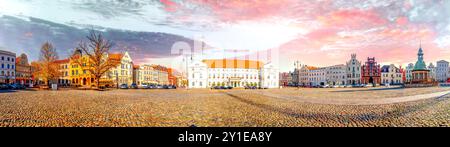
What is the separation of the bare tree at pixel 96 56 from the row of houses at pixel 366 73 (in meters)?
6.55

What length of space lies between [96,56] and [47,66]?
5.66 feet

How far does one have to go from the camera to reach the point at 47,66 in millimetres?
6469

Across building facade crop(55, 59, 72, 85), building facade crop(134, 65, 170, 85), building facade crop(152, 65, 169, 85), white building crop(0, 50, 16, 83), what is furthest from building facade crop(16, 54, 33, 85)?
building facade crop(152, 65, 169, 85)

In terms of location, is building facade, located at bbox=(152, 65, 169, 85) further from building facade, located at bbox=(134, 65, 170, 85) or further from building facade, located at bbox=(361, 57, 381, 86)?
building facade, located at bbox=(361, 57, 381, 86)

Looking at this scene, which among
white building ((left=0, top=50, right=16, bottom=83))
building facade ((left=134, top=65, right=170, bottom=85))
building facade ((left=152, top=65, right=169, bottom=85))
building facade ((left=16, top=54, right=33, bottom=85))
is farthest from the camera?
building facade ((left=134, top=65, right=170, bottom=85))

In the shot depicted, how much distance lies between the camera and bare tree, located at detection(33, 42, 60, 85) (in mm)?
5348

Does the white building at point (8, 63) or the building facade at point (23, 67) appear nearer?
the white building at point (8, 63)

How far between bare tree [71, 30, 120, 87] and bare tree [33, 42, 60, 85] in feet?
1.96

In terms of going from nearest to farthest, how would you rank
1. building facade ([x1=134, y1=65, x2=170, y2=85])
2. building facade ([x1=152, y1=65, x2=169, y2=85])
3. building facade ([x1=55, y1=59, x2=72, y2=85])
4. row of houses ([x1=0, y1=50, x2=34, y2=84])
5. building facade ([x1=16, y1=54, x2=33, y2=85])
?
row of houses ([x1=0, y1=50, x2=34, y2=84])
building facade ([x1=16, y1=54, x2=33, y2=85])
building facade ([x1=55, y1=59, x2=72, y2=85])
building facade ([x1=152, y1=65, x2=169, y2=85])
building facade ([x1=134, y1=65, x2=170, y2=85])

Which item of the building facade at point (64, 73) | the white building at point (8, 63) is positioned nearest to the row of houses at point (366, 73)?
the building facade at point (64, 73)

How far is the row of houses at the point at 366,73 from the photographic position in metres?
6.47

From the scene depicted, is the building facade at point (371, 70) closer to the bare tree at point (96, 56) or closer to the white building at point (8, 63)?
the bare tree at point (96, 56)
